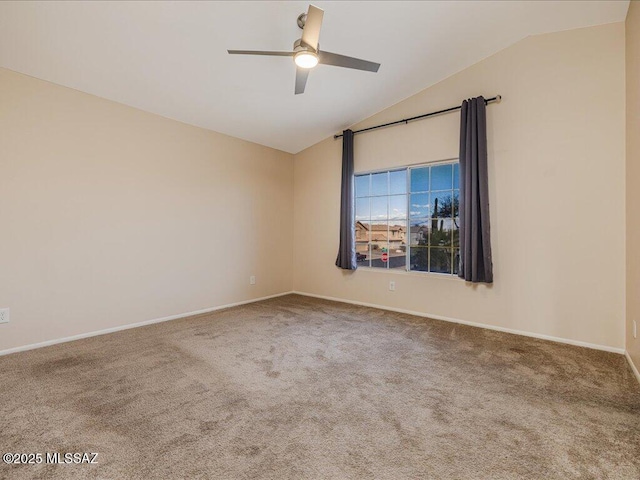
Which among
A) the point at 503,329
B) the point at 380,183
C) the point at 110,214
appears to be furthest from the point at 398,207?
the point at 110,214

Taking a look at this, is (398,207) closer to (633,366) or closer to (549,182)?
(549,182)

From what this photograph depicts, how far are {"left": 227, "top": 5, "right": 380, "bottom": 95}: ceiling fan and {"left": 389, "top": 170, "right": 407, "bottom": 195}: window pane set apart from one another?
6.39 feet

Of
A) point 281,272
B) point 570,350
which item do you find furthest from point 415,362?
point 281,272

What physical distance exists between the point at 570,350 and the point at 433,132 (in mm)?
2807

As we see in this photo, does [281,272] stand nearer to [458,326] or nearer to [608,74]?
[458,326]

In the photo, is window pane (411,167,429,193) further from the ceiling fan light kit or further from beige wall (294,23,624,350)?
the ceiling fan light kit

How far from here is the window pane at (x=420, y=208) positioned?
13.6ft

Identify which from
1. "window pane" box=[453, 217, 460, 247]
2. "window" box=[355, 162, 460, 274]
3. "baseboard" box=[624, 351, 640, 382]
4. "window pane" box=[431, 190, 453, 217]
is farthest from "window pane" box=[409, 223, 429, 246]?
"baseboard" box=[624, 351, 640, 382]

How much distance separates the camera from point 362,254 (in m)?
4.89

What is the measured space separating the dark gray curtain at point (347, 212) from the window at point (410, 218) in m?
0.26

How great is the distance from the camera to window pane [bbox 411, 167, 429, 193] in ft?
13.6

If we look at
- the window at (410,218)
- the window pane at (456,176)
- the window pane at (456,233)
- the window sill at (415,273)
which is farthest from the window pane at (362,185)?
the window pane at (456,233)

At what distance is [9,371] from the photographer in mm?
2432

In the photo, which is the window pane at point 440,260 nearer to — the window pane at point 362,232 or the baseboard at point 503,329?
the baseboard at point 503,329
